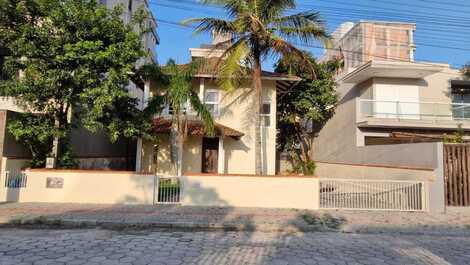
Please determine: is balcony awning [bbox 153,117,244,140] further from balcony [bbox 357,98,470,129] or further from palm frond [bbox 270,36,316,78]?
balcony [bbox 357,98,470,129]

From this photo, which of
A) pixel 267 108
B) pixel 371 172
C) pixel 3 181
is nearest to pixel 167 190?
pixel 3 181

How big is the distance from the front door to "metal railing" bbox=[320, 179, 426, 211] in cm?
706

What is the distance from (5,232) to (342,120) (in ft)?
64.1

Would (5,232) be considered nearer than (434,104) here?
Yes

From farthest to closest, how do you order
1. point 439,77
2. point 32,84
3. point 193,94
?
point 439,77 → point 193,94 → point 32,84

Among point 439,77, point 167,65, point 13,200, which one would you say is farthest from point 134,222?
point 439,77

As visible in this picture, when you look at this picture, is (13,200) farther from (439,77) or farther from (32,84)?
(439,77)

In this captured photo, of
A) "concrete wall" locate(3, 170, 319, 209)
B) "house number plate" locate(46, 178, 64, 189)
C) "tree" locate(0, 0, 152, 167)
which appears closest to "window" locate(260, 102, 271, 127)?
"concrete wall" locate(3, 170, 319, 209)

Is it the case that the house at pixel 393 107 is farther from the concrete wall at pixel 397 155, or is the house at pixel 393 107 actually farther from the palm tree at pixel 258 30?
the palm tree at pixel 258 30

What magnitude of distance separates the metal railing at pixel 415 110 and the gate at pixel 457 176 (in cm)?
749

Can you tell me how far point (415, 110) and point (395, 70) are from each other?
283 cm

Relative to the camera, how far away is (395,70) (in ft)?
63.0

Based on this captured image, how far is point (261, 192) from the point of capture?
11180 mm

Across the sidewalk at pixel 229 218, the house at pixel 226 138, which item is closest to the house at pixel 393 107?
the house at pixel 226 138
